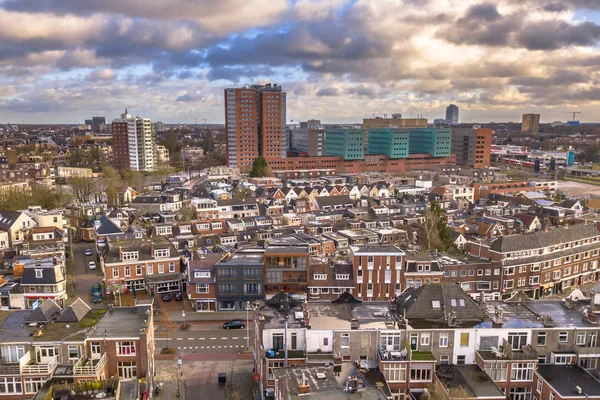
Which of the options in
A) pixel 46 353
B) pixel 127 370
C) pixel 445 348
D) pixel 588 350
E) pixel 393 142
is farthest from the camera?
pixel 393 142

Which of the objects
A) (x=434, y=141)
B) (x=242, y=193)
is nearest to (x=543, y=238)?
(x=242, y=193)

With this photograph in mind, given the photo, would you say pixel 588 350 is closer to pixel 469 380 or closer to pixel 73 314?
pixel 469 380

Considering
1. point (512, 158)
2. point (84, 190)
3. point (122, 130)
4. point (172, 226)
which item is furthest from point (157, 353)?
point (512, 158)

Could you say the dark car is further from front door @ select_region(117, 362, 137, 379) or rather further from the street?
front door @ select_region(117, 362, 137, 379)

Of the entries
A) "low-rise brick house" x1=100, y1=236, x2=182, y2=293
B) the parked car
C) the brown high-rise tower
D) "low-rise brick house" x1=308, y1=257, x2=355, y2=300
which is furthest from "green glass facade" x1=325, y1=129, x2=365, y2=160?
the parked car

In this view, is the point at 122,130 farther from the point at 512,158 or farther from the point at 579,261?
the point at 512,158

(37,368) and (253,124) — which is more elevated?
(253,124)
